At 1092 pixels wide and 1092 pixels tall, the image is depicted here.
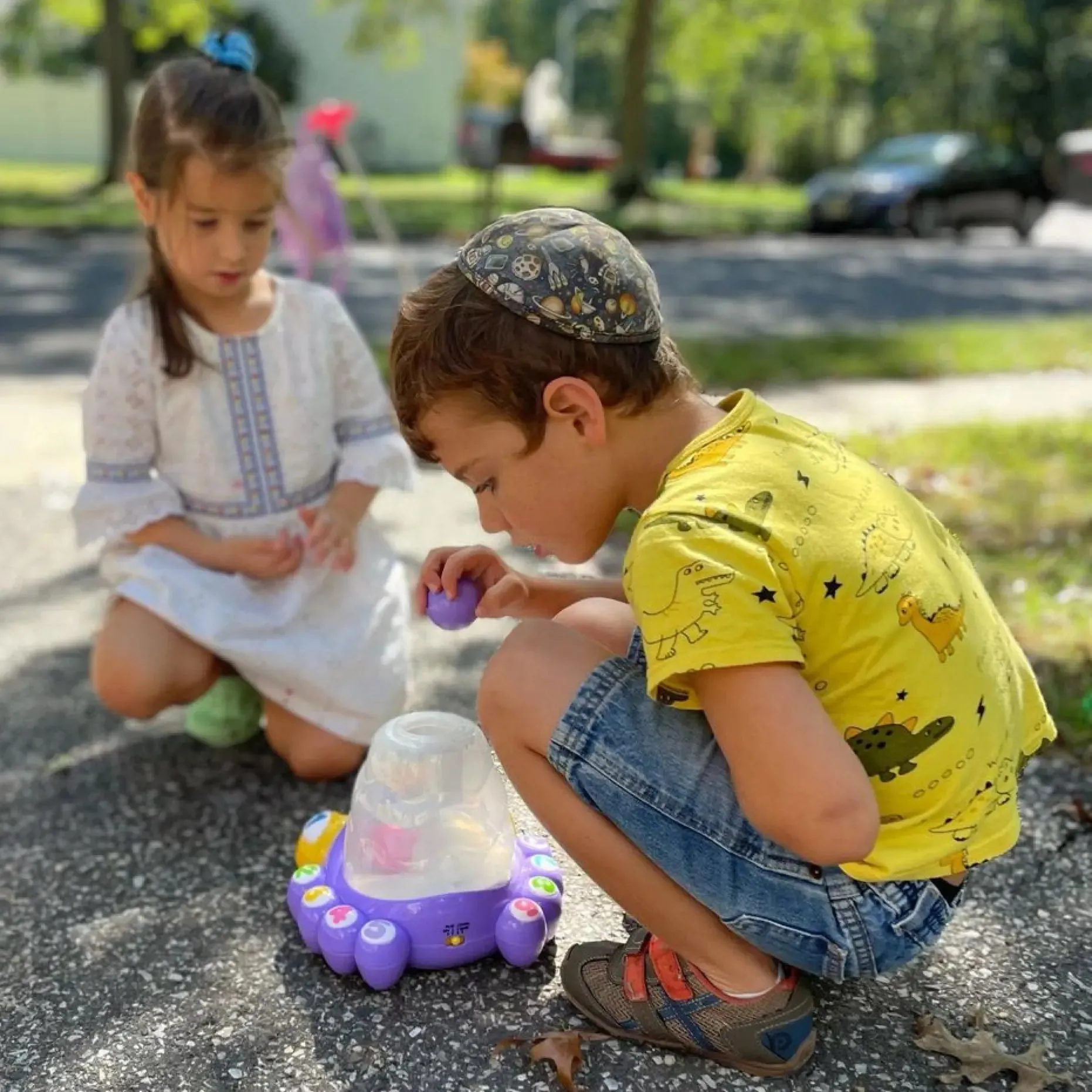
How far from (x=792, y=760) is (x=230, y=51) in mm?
1998

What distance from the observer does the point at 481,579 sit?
1920mm

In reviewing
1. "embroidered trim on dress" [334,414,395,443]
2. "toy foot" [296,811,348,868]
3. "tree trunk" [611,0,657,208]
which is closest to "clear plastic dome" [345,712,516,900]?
"toy foot" [296,811,348,868]

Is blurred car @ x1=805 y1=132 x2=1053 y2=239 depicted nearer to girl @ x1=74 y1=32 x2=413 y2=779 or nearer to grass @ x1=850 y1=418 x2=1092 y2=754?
grass @ x1=850 y1=418 x2=1092 y2=754

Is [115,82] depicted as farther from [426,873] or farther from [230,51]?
[426,873]

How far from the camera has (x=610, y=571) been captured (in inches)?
138

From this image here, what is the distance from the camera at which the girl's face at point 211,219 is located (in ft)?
7.72

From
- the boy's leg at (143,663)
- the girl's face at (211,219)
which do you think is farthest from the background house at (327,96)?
the boy's leg at (143,663)

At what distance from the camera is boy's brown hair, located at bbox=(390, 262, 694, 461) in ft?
4.98

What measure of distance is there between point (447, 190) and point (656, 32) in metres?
3.99

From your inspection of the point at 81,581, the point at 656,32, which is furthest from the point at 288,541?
the point at 656,32

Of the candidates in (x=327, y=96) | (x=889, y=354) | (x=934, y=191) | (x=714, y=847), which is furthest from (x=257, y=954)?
(x=327, y=96)

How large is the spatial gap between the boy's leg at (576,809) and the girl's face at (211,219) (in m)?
1.15

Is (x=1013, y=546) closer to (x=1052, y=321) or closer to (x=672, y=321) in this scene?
(x=672, y=321)

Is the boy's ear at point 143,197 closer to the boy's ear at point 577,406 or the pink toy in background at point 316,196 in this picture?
the boy's ear at point 577,406
